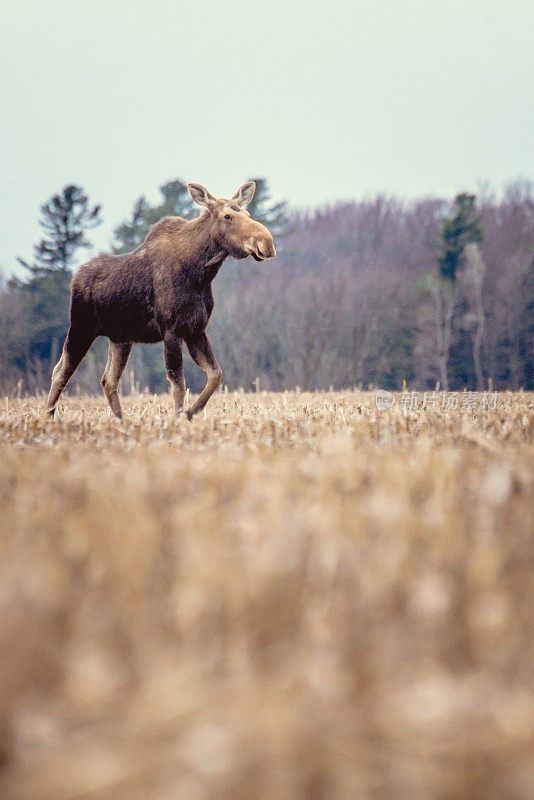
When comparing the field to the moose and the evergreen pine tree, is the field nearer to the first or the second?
the moose

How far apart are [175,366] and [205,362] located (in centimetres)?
27

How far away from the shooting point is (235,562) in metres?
1.18

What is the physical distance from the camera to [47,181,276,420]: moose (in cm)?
503

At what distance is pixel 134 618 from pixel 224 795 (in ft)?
1.24

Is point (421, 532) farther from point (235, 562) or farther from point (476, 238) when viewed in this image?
point (476, 238)

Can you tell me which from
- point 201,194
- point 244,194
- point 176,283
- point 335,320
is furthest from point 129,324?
point 335,320

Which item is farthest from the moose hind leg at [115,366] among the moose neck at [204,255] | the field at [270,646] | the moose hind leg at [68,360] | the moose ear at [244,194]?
the field at [270,646]

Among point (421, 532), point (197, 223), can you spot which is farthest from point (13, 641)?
point (197, 223)

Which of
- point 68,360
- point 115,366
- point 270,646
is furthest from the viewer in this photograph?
point 115,366

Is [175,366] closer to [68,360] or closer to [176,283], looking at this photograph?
[176,283]

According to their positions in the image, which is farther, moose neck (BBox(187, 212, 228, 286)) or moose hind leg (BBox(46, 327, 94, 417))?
moose hind leg (BBox(46, 327, 94, 417))

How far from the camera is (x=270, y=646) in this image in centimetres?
92

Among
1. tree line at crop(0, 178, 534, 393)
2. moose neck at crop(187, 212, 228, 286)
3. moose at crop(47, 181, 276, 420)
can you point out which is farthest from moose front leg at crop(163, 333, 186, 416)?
tree line at crop(0, 178, 534, 393)

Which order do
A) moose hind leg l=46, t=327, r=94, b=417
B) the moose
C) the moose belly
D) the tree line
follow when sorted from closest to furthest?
the moose < the moose belly < moose hind leg l=46, t=327, r=94, b=417 < the tree line
